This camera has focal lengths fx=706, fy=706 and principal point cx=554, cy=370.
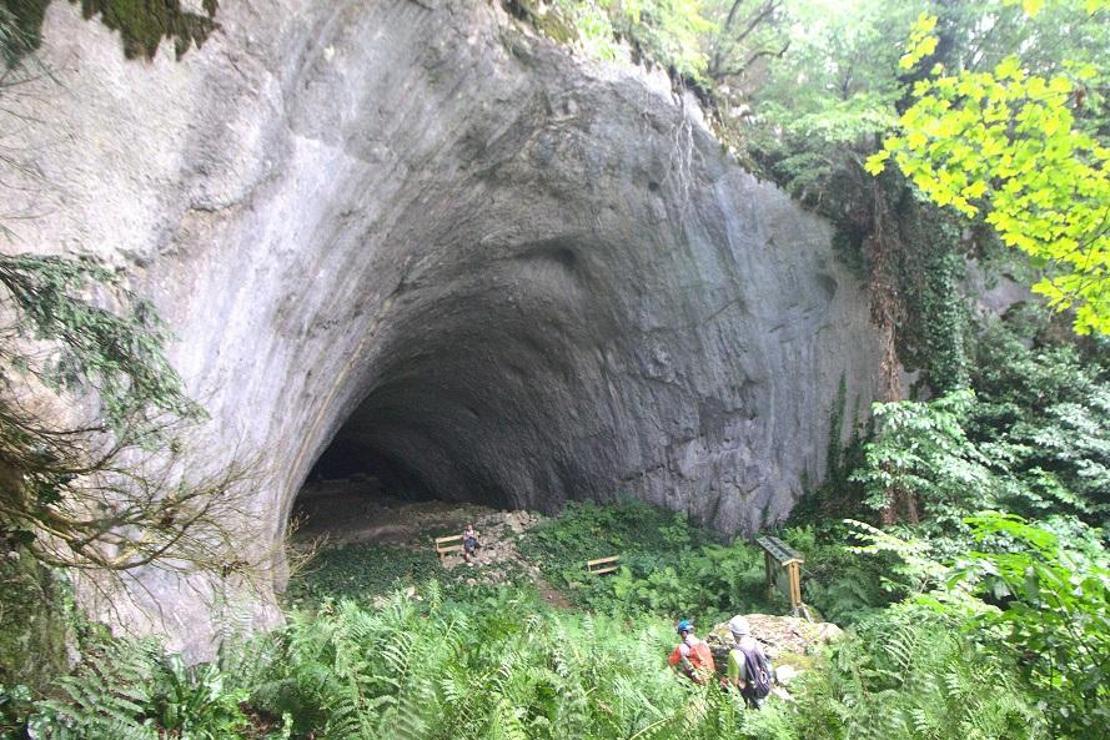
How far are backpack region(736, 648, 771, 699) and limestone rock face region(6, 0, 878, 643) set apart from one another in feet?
12.9

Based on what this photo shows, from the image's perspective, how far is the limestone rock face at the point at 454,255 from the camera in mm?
5590

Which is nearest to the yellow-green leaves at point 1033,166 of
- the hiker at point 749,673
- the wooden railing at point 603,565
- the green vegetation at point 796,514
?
the green vegetation at point 796,514

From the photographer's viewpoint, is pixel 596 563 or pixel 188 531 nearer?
pixel 188 531

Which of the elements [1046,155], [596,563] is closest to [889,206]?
[1046,155]

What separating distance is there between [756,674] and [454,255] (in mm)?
7566

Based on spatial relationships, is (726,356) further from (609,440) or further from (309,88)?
(309,88)

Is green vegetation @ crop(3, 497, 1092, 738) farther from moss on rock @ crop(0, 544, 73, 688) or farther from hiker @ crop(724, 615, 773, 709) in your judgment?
hiker @ crop(724, 615, 773, 709)

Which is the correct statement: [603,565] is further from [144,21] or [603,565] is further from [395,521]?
[144,21]

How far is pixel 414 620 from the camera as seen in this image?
20.2 feet

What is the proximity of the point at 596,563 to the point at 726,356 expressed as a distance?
457 cm

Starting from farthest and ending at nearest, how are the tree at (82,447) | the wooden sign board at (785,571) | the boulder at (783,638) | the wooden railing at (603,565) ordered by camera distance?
the wooden railing at (603,565)
the wooden sign board at (785,571)
the boulder at (783,638)
the tree at (82,447)

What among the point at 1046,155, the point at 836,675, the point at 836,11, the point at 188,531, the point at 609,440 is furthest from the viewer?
the point at 609,440

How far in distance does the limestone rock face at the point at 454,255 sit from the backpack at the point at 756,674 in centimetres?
→ 394

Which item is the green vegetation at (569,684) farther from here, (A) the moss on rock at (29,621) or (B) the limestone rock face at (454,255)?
(B) the limestone rock face at (454,255)
